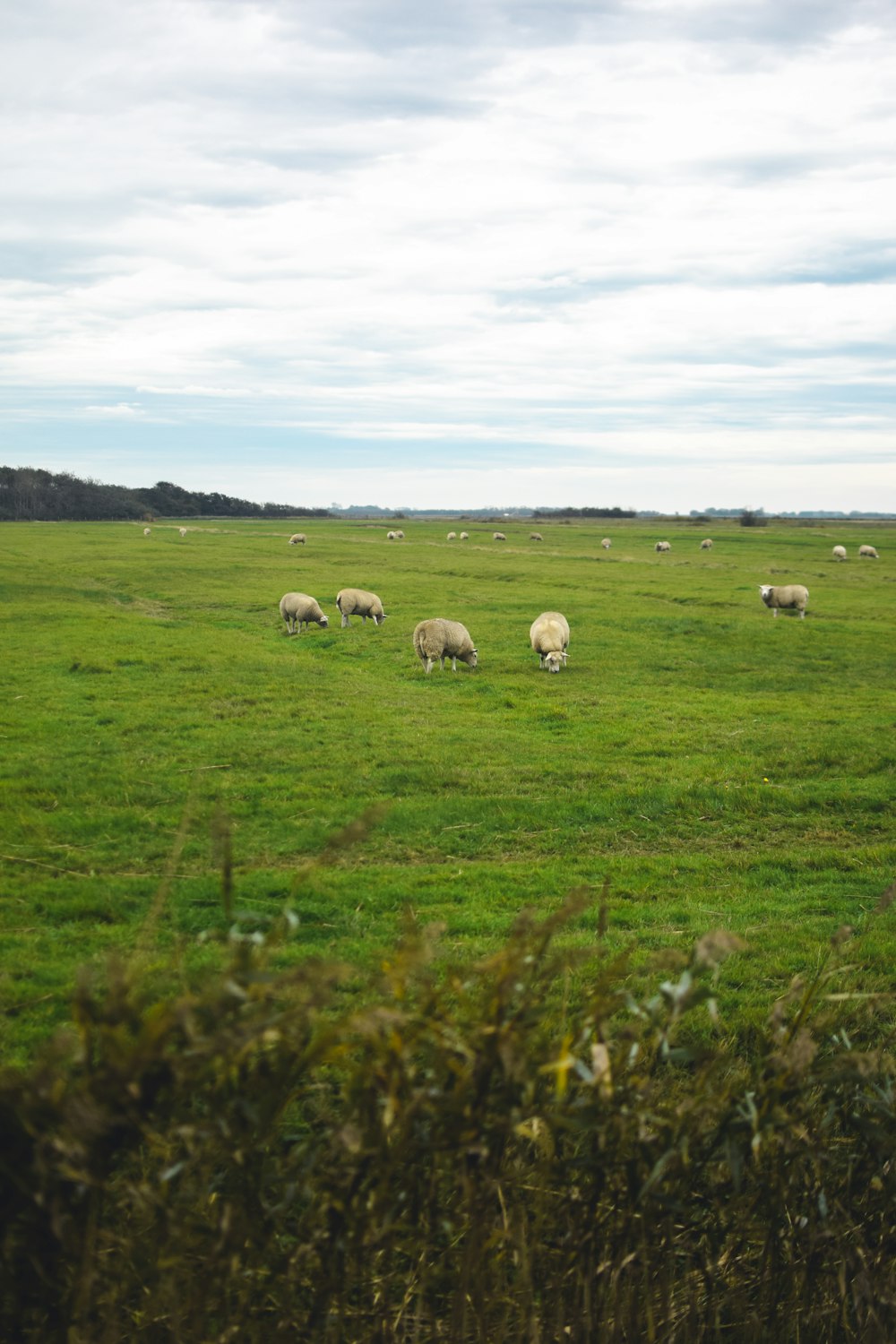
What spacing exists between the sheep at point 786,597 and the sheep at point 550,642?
13680mm

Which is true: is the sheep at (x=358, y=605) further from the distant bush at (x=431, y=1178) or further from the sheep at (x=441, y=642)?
the distant bush at (x=431, y=1178)

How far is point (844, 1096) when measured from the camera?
3.90m

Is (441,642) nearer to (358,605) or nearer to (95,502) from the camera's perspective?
(358,605)

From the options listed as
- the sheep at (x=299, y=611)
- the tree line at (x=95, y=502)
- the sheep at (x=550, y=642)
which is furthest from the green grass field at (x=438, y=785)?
the tree line at (x=95, y=502)

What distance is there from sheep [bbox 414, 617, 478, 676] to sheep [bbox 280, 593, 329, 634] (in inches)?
303

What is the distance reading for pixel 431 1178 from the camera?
3029 millimetres

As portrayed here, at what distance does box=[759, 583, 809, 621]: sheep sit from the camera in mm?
34125

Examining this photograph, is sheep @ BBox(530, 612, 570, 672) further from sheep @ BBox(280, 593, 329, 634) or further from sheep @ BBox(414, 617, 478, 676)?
sheep @ BBox(280, 593, 329, 634)

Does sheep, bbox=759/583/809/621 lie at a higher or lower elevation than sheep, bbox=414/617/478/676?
higher

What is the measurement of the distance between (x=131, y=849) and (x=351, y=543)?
65.8 m

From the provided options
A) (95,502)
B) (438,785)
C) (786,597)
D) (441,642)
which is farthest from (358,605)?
(95,502)

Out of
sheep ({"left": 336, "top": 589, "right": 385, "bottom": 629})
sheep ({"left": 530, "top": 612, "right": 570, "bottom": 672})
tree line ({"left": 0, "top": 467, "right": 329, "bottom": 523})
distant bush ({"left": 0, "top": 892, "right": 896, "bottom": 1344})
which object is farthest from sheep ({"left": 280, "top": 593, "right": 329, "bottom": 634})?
tree line ({"left": 0, "top": 467, "right": 329, "bottom": 523})

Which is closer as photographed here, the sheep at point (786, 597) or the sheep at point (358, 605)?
the sheep at point (358, 605)

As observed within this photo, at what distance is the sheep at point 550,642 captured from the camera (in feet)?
74.1
